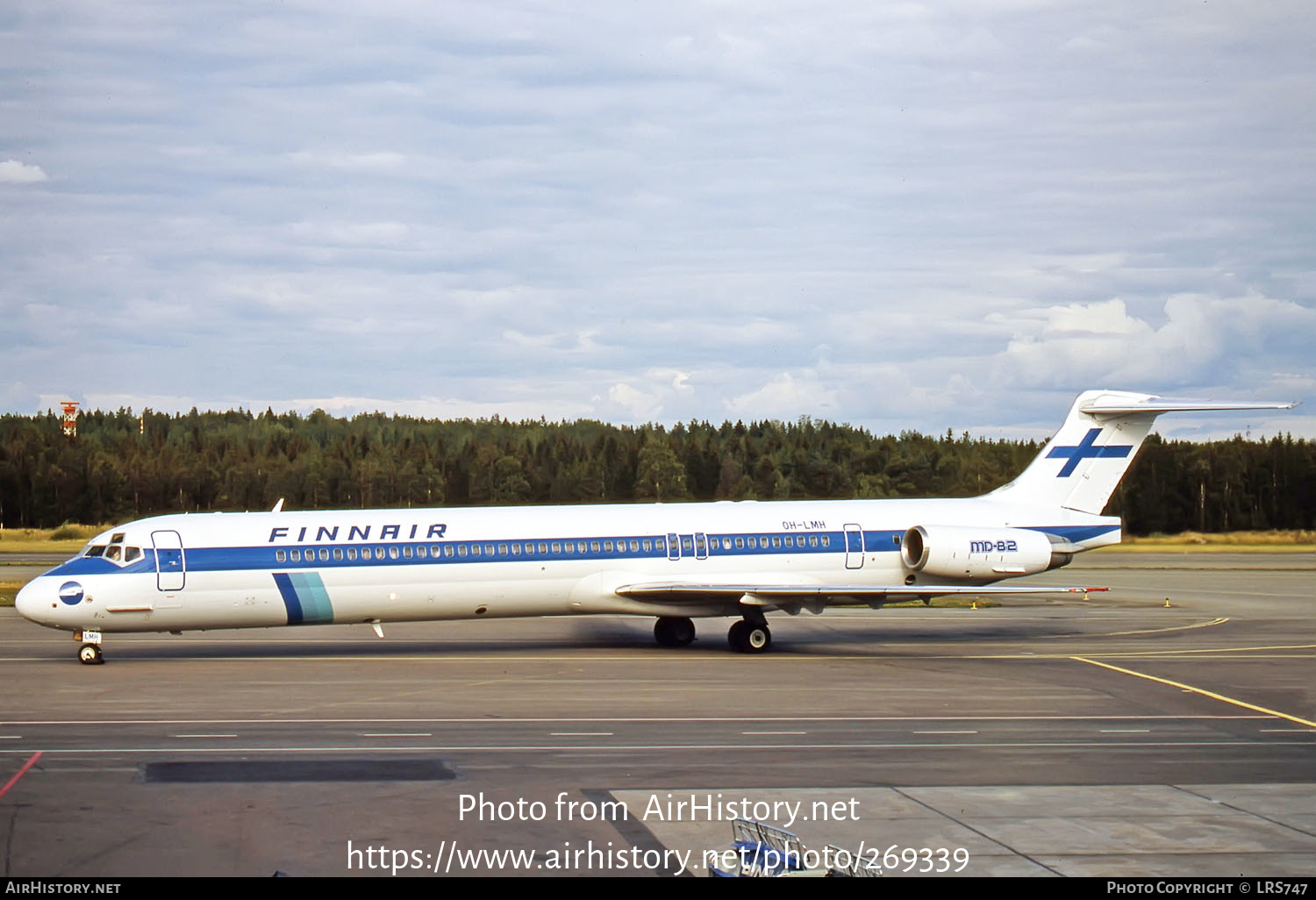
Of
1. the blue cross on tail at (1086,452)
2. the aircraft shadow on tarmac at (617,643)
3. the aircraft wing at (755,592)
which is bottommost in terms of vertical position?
the aircraft shadow on tarmac at (617,643)

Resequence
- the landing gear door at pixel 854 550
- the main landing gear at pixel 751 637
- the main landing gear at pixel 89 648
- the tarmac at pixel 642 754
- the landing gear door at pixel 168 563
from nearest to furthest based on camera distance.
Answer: the tarmac at pixel 642 754
the landing gear door at pixel 168 563
the main landing gear at pixel 89 648
the main landing gear at pixel 751 637
the landing gear door at pixel 854 550

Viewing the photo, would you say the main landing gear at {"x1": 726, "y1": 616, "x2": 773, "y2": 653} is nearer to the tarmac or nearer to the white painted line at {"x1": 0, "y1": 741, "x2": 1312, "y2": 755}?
the tarmac

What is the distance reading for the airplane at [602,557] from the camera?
90.7 ft

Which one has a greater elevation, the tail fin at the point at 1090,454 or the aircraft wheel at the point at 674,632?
the tail fin at the point at 1090,454

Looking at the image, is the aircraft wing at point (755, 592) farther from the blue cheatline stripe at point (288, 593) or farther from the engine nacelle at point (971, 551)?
the blue cheatline stripe at point (288, 593)

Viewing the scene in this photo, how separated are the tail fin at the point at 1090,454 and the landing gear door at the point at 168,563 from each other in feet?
66.7

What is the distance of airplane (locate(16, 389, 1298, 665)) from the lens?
27641 millimetres

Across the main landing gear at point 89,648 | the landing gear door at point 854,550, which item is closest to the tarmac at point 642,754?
the main landing gear at point 89,648

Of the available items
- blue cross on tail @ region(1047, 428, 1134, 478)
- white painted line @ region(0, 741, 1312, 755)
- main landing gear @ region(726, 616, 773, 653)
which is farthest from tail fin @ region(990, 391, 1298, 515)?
white painted line @ region(0, 741, 1312, 755)

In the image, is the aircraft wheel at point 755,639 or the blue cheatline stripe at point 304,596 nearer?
the blue cheatline stripe at point 304,596

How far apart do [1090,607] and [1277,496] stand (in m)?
77.9

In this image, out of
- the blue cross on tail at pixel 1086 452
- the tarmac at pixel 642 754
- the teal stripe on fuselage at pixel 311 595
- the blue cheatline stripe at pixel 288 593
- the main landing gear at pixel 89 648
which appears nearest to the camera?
the tarmac at pixel 642 754

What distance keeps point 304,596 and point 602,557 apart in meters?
6.65
